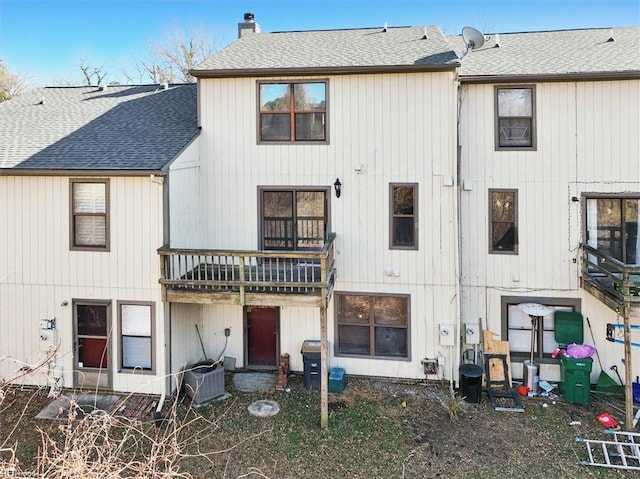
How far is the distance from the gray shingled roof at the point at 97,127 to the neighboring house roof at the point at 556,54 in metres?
6.79

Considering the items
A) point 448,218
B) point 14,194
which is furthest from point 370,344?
point 14,194

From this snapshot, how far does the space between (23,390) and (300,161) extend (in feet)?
25.3

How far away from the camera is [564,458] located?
26.0 ft

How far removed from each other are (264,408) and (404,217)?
4.98 meters

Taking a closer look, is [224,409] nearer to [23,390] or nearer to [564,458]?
[23,390]

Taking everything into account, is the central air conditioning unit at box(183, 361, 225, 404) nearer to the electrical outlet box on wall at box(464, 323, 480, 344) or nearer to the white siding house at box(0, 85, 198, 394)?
the white siding house at box(0, 85, 198, 394)

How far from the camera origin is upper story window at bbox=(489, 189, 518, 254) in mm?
10734

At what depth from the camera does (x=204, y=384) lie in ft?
32.7

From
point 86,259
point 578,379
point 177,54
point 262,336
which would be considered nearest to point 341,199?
point 262,336

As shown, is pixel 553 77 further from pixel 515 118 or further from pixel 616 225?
pixel 616 225

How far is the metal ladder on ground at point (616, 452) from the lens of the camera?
7.71m

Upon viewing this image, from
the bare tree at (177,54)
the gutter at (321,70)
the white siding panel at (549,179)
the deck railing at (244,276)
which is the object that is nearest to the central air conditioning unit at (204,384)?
the deck railing at (244,276)

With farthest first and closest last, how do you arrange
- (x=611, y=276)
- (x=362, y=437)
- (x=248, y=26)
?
(x=248, y=26)
(x=611, y=276)
(x=362, y=437)

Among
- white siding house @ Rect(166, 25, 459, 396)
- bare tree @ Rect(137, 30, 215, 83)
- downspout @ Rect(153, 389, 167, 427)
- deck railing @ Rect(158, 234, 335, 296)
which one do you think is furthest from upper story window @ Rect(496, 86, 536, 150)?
bare tree @ Rect(137, 30, 215, 83)
